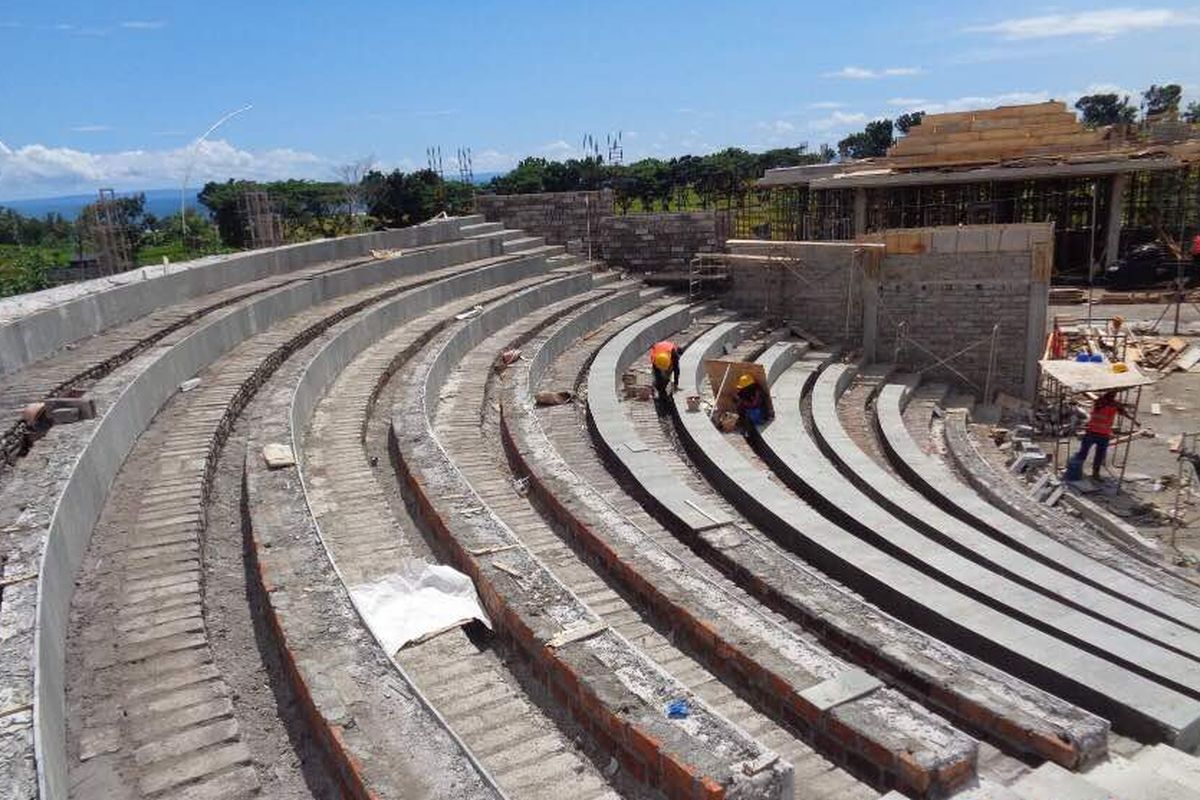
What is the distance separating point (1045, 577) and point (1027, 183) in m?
19.5

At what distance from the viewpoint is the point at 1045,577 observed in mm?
6566

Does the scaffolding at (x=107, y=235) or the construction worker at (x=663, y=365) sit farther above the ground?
the scaffolding at (x=107, y=235)

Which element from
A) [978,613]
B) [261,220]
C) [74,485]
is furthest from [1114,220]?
[74,485]

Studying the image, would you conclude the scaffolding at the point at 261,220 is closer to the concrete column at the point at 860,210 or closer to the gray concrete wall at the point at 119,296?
the gray concrete wall at the point at 119,296

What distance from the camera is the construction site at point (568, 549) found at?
3811mm

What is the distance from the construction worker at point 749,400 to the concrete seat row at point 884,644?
2.14 m

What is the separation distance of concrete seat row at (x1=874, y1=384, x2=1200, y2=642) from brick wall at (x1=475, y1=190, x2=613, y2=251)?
10225 millimetres

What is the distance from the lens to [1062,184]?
23.3 m

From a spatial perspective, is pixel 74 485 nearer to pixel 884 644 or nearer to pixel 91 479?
pixel 91 479

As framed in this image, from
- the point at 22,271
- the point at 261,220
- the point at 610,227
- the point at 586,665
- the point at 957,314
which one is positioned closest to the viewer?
the point at 586,665

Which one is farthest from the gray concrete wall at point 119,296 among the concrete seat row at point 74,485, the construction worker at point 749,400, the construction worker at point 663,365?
the construction worker at point 749,400

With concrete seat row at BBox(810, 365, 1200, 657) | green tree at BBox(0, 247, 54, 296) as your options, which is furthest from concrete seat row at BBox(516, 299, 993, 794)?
green tree at BBox(0, 247, 54, 296)

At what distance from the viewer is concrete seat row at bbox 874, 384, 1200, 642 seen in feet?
21.9

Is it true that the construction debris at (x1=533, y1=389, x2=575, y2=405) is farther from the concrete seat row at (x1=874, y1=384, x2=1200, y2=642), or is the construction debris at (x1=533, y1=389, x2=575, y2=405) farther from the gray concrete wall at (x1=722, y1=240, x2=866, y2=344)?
the gray concrete wall at (x1=722, y1=240, x2=866, y2=344)
